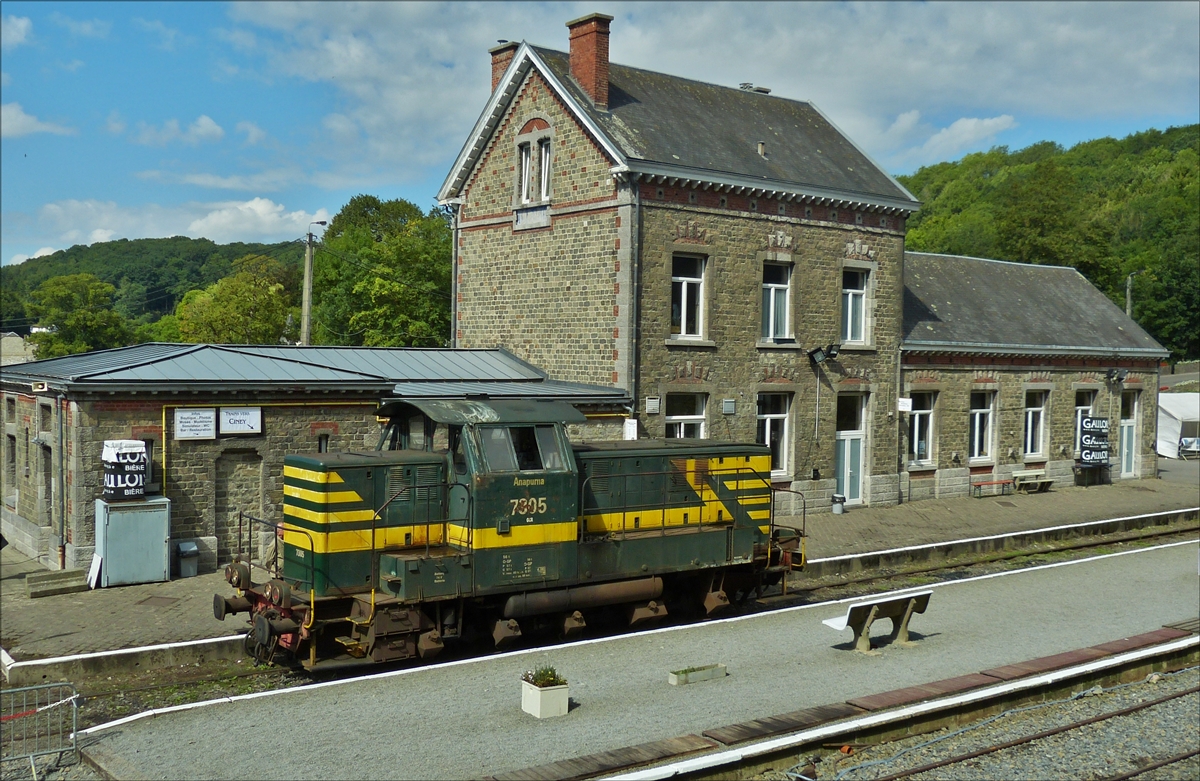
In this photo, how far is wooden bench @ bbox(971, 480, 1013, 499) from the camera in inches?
1182

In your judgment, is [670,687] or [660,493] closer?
[670,687]

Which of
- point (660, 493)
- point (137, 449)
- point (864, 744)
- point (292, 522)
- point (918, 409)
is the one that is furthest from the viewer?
point (918, 409)

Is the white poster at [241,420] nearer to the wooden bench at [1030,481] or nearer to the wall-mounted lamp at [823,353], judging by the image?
the wall-mounted lamp at [823,353]

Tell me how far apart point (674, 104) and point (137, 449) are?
15.5 metres

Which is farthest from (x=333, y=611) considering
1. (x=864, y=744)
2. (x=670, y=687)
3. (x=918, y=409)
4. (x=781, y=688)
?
(x=918, y=409)

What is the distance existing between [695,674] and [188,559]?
10.6 metres

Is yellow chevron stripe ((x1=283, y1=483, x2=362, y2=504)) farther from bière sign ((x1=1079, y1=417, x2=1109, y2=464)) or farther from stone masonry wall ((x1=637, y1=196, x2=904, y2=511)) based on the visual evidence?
bière sign ((x1=1079, y1=417, x2=1109, y2=464))

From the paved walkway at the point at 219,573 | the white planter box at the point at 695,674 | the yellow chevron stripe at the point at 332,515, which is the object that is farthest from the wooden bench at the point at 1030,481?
the yellow chevron stripe at the point at 332,515

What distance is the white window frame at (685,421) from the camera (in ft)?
78.8

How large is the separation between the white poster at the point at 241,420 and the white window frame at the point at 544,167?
31.3 feet

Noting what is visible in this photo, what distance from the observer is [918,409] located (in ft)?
95.6

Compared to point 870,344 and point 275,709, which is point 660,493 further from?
point 870,344

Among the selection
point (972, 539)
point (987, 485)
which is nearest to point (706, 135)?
point (972, 539)

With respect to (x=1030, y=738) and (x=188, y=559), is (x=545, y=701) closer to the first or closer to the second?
(x=1030, y=738)
